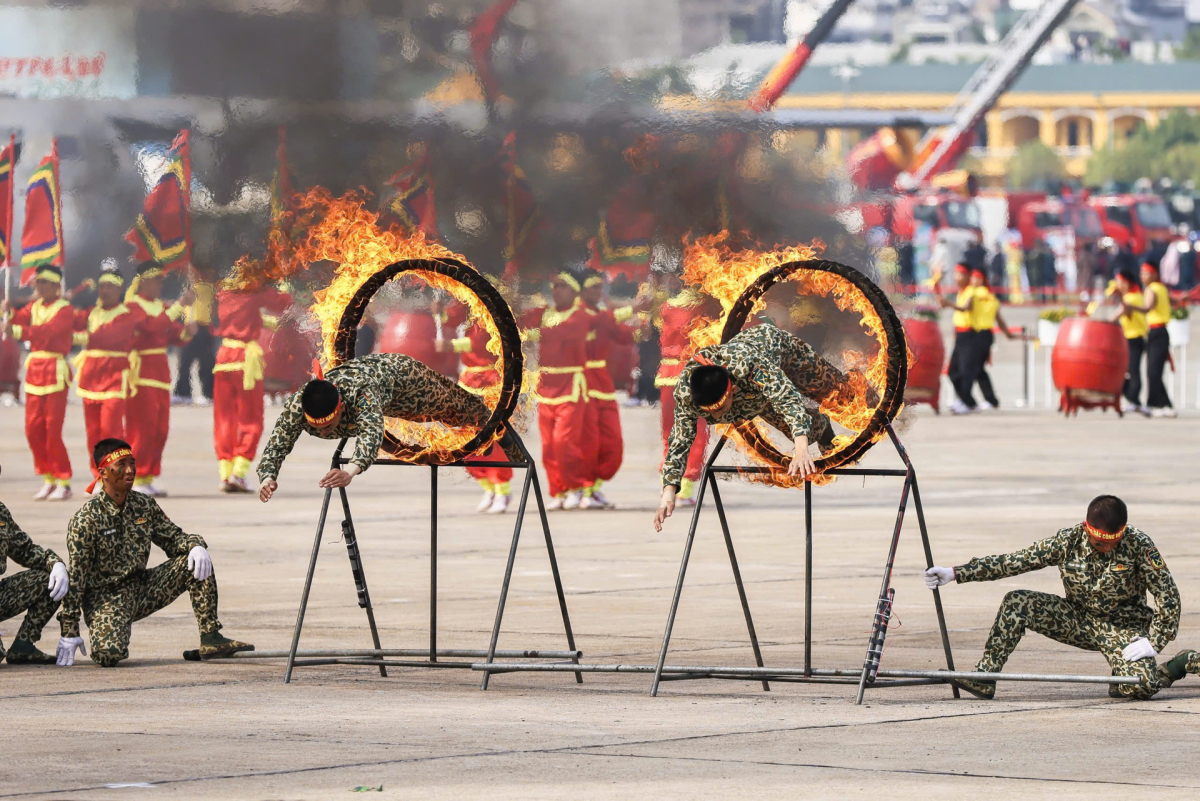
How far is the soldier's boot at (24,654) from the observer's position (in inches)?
374

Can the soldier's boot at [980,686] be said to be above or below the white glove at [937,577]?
below

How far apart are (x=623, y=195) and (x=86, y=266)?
24.8 feet

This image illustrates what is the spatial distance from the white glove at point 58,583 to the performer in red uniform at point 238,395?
337 inches

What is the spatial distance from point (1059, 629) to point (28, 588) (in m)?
4.13

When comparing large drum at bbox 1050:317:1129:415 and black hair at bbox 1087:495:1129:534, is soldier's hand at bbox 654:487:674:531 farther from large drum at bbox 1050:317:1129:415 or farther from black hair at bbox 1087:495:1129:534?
large drum at bbox 1050:317:1129:415

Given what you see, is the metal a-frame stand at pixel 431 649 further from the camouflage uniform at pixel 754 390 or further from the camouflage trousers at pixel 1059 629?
the camouflage trousers at pixel 1059 629

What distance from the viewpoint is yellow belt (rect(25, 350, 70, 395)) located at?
58.3 ft

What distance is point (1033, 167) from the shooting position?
322 feet

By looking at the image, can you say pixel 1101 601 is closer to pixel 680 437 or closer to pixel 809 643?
pixel 809 643

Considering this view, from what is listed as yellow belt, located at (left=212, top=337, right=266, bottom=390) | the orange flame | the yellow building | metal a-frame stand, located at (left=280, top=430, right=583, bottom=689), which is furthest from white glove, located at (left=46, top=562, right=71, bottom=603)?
the yellow building

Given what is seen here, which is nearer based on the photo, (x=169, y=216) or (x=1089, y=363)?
(x=169, y=216)

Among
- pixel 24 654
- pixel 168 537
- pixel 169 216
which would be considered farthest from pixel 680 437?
pixel 169 216

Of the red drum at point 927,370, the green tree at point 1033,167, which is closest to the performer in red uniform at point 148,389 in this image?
the red drum at point 927,370

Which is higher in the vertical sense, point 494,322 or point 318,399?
point 494,322
